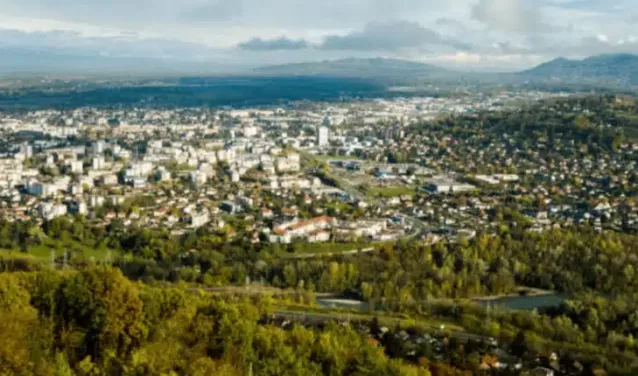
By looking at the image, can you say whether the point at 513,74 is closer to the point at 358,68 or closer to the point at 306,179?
the point at 358,68

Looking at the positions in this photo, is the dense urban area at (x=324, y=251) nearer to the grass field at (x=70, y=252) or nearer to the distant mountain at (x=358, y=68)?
the grass field at (x=70, y=252)

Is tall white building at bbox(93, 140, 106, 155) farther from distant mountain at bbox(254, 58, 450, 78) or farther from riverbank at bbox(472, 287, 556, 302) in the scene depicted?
distant mountain at bbox(254, 58, 450, 78)

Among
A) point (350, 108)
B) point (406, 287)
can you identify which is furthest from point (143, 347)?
point (350, 108)

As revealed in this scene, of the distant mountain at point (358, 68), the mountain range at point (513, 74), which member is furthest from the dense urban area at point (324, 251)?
the distant mountain at point (358, 68)

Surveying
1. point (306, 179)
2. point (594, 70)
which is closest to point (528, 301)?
point (306, 179)

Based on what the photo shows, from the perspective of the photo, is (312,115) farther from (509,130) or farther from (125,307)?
(125,307)
